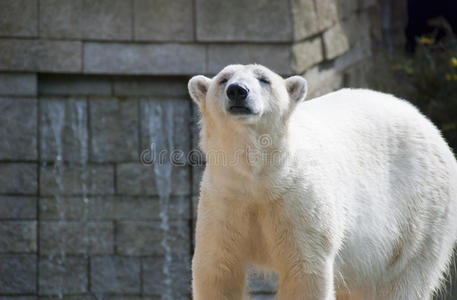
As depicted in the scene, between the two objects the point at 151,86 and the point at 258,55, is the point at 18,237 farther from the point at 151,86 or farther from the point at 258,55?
the point at 258,55

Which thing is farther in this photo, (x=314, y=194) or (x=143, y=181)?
(x=143, y=181)

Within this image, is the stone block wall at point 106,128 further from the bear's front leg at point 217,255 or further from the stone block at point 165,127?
the bear's front leg at point 217,255

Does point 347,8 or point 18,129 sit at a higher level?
point 347,8

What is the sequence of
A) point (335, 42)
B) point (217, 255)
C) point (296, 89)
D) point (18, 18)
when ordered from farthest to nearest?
point (335, 42)
point (18, 18)
point (296, 89)
point (217, 255)

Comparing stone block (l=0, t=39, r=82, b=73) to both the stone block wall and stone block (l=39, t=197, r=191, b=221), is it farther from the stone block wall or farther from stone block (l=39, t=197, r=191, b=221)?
stone block (l=39, t=197, r=191, b=221)

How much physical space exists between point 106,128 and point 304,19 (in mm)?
1722

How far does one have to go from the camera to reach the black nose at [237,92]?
10.9 feet

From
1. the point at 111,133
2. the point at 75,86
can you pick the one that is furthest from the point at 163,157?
the point at 75,86

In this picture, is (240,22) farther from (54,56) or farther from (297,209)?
(297,209)

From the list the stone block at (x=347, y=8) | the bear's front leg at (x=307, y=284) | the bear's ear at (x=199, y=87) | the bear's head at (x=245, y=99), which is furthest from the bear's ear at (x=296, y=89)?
the stone block at (x=347, y=8)

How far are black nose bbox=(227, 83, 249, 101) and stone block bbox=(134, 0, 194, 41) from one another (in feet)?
8.83

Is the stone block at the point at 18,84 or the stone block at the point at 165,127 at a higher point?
the stone block at the point at 18,84

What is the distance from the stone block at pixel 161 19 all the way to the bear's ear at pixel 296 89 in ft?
7.98

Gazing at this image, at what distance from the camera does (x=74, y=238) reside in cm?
595
